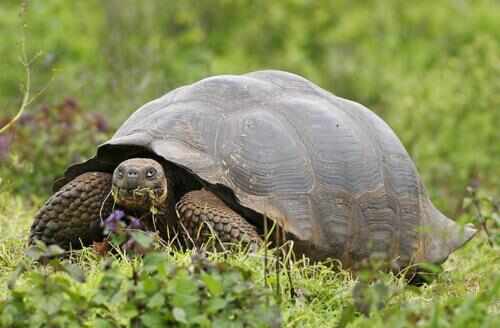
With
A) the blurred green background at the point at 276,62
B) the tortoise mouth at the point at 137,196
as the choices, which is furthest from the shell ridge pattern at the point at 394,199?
the blurred green background at the point at 276,62

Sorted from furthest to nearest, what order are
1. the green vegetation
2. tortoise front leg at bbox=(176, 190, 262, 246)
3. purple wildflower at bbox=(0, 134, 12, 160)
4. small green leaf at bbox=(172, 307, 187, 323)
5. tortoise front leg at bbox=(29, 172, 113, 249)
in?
purple wildflower at bbox=(0, 134, 12, 160), tortoise front leg at bbox=(29, 172, 113, 249), tortoise front leg at bbox=(176, 190, 262, 246), the green vegetation, small green leaf at bbox=(172, 307, 187, 323)

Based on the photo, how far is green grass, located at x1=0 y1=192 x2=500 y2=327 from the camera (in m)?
3.10

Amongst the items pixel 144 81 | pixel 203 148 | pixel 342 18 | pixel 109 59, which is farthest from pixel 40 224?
pixel 342 18

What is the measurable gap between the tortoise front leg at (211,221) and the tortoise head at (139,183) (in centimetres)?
12

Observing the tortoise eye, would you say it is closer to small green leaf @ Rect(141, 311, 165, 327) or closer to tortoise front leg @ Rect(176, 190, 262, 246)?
tortoise front leg @ Rect(176, 190, 262, 246)

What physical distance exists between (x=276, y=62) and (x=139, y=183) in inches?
347

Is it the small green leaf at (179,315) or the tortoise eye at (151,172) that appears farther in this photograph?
the tortoise eye at (151,172)

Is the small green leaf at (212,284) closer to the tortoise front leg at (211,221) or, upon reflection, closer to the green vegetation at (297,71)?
the green vegetation at (297,71)

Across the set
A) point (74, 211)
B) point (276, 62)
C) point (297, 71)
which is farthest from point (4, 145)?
point (276, 62)

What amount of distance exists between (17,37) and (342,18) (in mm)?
3855

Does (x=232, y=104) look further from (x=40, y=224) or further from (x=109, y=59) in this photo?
(x=109, y=59)

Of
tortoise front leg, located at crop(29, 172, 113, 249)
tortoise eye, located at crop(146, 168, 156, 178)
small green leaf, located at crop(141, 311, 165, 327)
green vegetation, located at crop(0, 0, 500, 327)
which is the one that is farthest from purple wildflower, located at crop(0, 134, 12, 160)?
small green leaf, located at crop(141, 311, 165, 327)

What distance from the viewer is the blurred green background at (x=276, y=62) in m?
7.96

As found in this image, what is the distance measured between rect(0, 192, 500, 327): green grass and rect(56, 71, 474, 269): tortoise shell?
20cm
